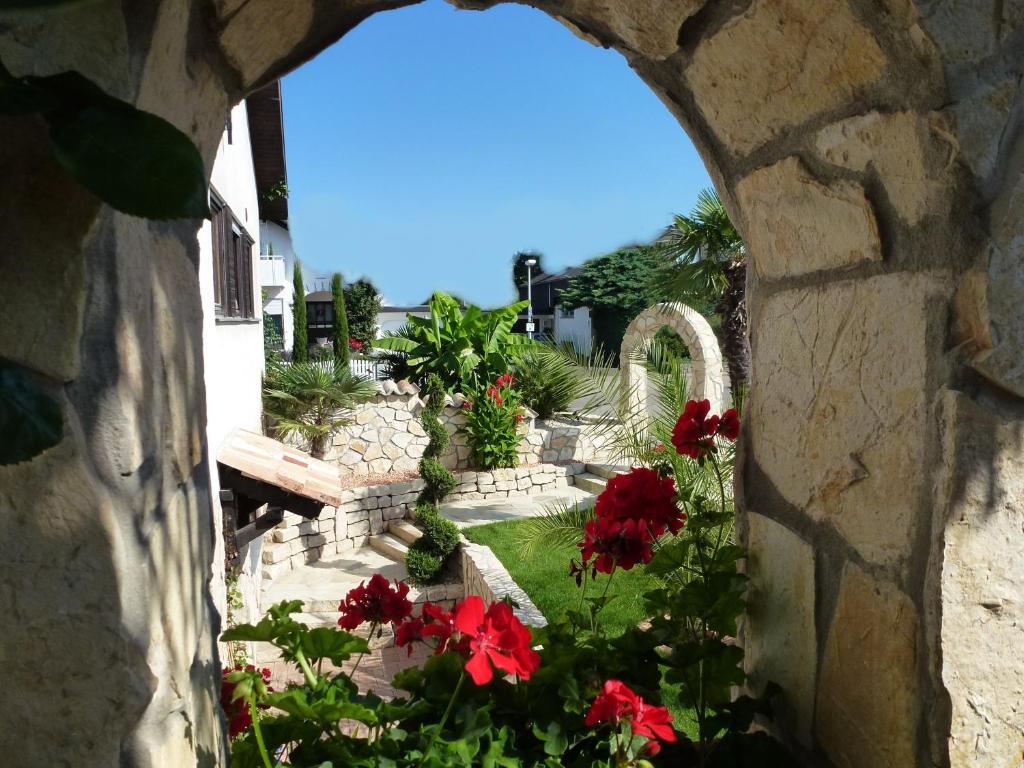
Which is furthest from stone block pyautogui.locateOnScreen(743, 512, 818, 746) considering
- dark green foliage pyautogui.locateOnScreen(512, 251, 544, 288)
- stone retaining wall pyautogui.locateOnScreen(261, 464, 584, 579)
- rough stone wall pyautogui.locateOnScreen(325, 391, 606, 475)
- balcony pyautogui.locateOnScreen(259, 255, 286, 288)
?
dark green foliage pyautogui.locateOnScreen(512, 251, 544, 288)

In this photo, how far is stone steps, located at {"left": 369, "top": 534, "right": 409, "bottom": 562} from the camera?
9.82 m

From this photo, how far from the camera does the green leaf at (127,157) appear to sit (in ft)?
2.00

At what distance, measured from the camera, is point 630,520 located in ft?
5.47

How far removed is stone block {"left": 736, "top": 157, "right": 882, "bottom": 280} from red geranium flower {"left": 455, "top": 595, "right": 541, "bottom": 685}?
79 centimetres

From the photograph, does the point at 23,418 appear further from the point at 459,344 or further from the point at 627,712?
the point at 459,344

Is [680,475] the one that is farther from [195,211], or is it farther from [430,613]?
[195,211]

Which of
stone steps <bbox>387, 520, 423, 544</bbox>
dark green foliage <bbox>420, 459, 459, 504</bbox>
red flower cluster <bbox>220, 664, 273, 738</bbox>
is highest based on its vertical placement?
red flower cluster <bbox>220, 664, 273, 738</bbox>

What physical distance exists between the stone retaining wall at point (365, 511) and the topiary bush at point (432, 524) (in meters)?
1.01

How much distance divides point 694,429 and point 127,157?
1431 mm

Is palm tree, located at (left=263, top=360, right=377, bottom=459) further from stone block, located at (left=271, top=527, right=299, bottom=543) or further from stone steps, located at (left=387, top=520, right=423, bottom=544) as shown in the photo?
stone block, located at (left=271, top=527, right=299, bottom=543)

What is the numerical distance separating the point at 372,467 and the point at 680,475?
26.6ft

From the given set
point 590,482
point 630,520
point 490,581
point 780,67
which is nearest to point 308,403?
point 590,482

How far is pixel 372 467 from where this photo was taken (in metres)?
11.5

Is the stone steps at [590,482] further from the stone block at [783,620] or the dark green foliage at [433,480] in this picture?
the stone block at [783,620]
